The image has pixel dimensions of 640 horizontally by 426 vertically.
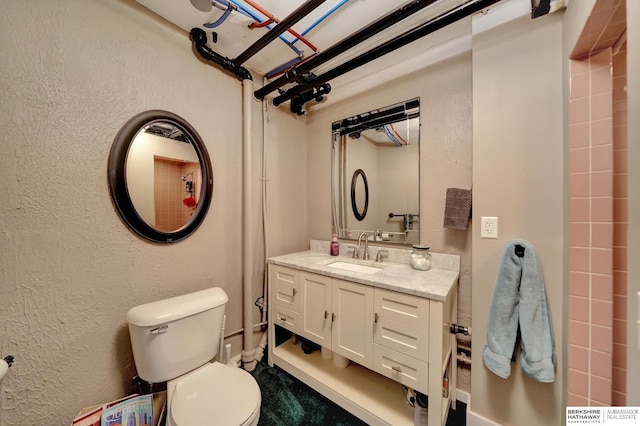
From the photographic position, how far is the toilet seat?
3.10 ft

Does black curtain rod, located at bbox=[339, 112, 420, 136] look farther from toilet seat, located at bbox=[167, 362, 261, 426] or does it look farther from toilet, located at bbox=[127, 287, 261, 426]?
toilet seat, located at bbox=[167, 362, 261, 426]

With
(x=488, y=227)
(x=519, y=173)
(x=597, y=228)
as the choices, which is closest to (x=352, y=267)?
(x=488, y=227)

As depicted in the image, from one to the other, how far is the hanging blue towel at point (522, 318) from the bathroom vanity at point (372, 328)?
21cm

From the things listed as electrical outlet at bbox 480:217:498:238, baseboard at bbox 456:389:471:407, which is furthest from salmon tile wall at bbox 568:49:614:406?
baseboard at bbox 456:389:471:407

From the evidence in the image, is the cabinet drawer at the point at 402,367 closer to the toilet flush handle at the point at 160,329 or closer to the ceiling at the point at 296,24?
the toilet flush handle at the point at 160,329

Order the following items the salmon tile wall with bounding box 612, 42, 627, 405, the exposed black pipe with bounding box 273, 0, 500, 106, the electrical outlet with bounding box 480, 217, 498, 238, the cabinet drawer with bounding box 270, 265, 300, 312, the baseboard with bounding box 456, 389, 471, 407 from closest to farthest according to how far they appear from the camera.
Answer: the salmon tile wall with bounding box 612, 42, 627, 405 < the exposed black pipe with bounding box 273, 0, 500, 106 < the electrical outlet with bounding box 480, 217, 498, 238 < the baseboard with bounding box 456, 389, 471, 407 < the cabinet drawer with bounding box 270, 265, 300, 312

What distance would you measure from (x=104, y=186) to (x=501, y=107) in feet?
7.13

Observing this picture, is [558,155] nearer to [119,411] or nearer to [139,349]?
[139,349]

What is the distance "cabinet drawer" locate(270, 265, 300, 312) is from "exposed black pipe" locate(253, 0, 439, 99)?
4.61ft

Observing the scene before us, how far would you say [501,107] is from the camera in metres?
1.21

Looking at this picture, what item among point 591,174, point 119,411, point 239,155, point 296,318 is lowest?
point 119,411

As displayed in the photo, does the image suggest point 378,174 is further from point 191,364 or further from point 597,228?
point 191,364

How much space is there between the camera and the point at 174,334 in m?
1.19

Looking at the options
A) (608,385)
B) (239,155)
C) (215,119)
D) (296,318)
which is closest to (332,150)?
(239,155)
